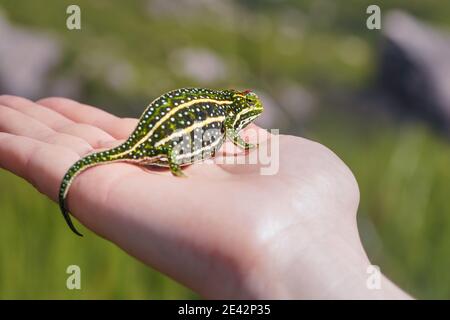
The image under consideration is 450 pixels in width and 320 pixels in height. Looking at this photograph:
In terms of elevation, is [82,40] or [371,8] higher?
[371,8]

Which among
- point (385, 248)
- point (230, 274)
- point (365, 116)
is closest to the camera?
point (230, 274)

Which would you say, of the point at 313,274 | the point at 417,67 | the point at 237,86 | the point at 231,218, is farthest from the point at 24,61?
the point at 313,274

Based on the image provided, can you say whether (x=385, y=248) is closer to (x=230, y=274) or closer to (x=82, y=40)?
(x=230, y=274)

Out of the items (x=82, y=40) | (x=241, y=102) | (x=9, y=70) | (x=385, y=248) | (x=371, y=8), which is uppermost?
(x=371, y=8)

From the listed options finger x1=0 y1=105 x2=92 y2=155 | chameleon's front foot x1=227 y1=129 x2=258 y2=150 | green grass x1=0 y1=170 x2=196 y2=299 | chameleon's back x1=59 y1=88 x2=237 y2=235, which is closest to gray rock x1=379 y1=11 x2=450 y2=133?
chameleon's front foot x1=227 y1=129 x2=258 y2=150

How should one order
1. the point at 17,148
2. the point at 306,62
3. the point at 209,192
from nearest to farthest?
the point at 209,192
the point at 17,148
the point at 306,62

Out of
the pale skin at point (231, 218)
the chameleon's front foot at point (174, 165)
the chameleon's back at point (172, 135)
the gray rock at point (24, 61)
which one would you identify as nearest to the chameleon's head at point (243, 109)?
the chameleon's back at point (172, 135)

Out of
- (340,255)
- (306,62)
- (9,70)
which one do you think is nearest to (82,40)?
(9,70)

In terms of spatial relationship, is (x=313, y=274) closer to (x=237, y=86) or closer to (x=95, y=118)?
(x=95, y=118)

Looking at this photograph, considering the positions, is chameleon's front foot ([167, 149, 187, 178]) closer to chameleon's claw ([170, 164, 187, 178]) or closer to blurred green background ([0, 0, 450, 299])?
chameleon's claw ([170, 164, 187, 178])

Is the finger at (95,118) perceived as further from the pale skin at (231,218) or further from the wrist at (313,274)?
the wrist at (313,274)
